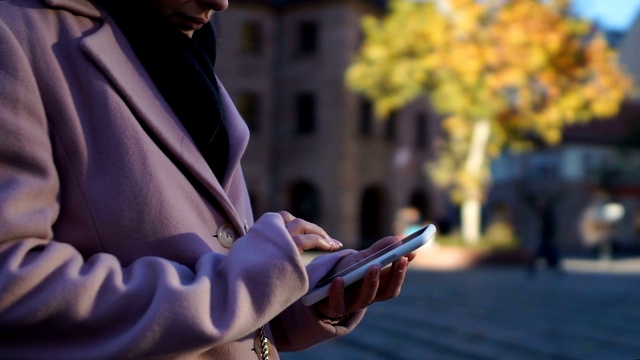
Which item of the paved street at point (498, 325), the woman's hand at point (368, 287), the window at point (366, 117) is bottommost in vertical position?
the window at point (366, 117)

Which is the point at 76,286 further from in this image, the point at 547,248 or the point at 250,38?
the point at 250,38

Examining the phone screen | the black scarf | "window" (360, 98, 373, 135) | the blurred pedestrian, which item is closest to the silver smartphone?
the phone screen

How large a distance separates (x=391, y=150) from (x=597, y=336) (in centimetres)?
2663

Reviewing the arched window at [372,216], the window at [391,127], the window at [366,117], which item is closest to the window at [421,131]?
the window at [391,127]

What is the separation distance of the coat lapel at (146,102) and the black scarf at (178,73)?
0.02 m

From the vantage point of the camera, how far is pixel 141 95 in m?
1.52

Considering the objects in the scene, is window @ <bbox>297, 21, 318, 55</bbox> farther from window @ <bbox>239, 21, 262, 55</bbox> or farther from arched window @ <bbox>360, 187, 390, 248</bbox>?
arched window @ <bbox>360, 187, 390, 248</bbox>

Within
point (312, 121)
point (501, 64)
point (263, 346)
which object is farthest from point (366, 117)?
point (263, 346)

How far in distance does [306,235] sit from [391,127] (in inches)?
1353

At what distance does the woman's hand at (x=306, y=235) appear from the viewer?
60.8 inches

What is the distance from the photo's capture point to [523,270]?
24.5 metres

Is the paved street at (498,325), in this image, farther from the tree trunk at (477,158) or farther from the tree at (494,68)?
the tree trunk at (477,158)

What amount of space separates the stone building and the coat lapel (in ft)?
104

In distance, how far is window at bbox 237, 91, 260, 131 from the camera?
34781 millimetres
